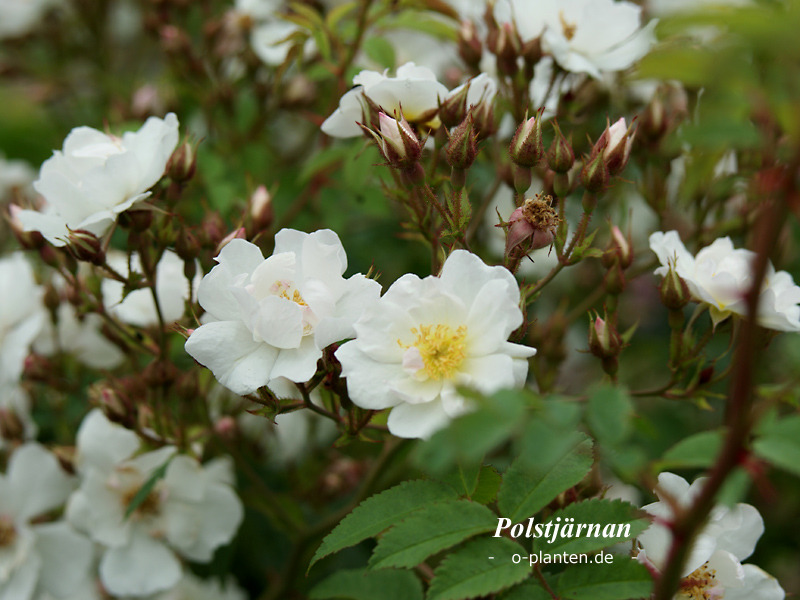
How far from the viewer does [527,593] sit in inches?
45.4

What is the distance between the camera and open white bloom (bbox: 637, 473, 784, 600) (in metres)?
1.26

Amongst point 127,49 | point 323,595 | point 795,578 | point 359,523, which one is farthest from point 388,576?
point 127,49

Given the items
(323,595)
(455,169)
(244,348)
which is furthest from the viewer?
(323,595)

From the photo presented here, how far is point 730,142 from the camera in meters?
0.85

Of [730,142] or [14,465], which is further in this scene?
[14,465]

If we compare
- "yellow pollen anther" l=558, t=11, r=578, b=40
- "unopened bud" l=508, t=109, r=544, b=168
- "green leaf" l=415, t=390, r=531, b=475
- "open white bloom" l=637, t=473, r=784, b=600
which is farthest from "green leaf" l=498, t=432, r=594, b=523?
"yellow pollen anther" l=558, t=11, r=578, b=40

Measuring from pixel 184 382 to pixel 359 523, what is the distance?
69 centimetres

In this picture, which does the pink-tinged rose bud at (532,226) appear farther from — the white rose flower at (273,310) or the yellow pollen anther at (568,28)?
the yellow pollen anther at (568,28)

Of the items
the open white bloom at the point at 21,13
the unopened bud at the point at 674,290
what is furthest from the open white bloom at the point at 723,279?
the open white bloom at the point at 21,13

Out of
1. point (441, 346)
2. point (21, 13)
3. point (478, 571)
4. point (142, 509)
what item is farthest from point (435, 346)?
point (21, 13)

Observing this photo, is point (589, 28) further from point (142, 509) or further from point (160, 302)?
point (142, 509)

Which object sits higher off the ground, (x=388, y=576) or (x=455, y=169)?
(x=455, y=169)

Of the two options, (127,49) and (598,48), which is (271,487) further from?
(127,49)

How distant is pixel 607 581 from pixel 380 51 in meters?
1.31
